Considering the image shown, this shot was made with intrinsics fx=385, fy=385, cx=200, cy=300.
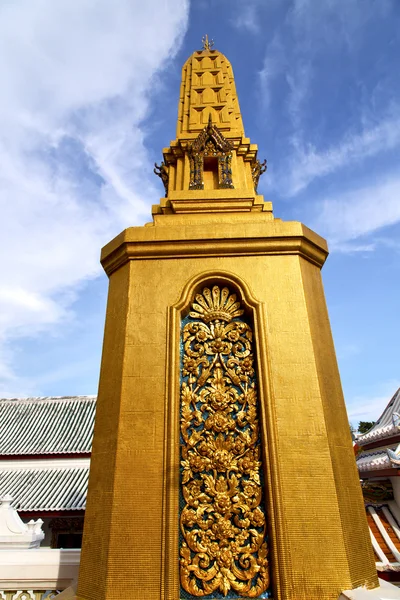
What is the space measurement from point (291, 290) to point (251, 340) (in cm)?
74

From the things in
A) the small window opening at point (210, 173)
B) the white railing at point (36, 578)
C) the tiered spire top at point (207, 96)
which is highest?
Answer: the tiered spire top at point (207, 96)

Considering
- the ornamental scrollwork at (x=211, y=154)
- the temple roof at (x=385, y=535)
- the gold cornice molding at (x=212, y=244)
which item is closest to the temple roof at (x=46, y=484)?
the temple roof at (x=385, y=535)

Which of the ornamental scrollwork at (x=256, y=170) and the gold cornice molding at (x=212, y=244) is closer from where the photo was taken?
the gold cornice molding at (x=212, y=244)

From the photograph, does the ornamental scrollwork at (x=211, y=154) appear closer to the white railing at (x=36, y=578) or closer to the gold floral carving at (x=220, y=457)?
the gold floral carving at (x=220, y=457)

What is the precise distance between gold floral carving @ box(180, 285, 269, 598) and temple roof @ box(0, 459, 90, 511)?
10.6 meters

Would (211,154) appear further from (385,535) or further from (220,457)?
(385,535)

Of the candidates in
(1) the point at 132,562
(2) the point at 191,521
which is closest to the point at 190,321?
(2) the point at 191,521

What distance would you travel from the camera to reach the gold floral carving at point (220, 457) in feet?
11.1

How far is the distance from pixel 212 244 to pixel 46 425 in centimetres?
1615

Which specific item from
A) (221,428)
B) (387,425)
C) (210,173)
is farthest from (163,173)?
(387,425)

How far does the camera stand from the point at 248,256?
15.1ft

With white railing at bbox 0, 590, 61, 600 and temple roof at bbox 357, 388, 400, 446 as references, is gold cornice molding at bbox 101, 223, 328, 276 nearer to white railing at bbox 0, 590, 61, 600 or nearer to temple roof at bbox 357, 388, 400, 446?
white railing at bbox 0, 590, 61, 600

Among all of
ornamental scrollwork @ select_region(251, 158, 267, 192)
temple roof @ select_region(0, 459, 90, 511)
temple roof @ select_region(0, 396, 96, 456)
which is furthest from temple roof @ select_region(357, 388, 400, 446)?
temple roof @ select_region(0, 396, 96, 456)

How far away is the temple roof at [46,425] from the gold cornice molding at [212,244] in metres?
13.1
